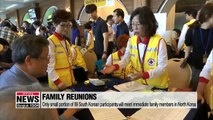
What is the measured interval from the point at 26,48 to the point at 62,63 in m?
0.82

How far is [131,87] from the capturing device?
1.54 metres

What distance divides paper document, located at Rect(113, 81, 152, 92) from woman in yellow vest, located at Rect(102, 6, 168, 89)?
0.05m

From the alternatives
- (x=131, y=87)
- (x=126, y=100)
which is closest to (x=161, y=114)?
(x=126, y=100)

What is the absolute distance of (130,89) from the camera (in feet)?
4.91

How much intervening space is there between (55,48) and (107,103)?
2.40 ft

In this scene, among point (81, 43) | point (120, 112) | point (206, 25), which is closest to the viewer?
point (120, 112)

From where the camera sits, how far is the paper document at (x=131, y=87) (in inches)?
59.0

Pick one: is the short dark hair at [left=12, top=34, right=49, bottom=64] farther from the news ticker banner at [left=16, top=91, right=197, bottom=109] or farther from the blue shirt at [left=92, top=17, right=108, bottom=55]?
the blue shirt at [left=92, top=17, right=108, bottom=55]

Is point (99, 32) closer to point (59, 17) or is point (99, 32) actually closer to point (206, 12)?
point (59, 17)

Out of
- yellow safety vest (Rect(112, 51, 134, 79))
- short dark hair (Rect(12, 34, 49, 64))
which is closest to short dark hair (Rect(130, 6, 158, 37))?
yellow safety vest (Rect(112, 51, 134, 79))

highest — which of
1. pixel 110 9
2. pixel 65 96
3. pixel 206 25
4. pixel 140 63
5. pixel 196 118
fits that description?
pixel 110 9

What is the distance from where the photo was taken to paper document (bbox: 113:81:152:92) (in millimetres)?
1498

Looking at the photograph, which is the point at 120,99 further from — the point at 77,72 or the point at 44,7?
the point at 44,7

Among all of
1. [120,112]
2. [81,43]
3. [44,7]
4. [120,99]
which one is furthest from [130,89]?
[44,7]
